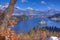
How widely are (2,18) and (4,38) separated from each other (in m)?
0.26

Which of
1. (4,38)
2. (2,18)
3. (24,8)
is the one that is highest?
(24,8)

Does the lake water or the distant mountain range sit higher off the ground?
the distant mountain range

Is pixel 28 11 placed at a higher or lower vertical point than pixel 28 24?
higher

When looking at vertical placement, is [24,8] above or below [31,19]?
above

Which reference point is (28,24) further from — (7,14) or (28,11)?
(7,14)

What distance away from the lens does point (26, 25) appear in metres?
1.66

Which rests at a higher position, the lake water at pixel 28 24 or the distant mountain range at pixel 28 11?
the distant mountain range at pixel 28 11

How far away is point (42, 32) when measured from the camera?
1.63 metres

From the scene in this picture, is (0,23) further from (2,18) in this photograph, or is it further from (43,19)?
(43,19)

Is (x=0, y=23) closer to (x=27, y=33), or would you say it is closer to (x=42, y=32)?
(x=27, y=33)

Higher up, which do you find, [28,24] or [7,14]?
[7,14]

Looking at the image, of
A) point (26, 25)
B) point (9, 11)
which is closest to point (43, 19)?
point (26, 25)

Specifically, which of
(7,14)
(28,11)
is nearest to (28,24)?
(28,11)

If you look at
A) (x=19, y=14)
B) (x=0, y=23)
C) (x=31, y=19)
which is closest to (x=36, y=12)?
(x=31, y=19)
